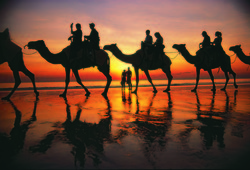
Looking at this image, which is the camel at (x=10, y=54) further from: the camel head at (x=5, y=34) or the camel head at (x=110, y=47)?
the camel head at (x=110, y=47)

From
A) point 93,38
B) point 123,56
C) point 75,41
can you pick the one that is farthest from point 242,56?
point 75,41

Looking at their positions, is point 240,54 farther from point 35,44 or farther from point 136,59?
point 35,44

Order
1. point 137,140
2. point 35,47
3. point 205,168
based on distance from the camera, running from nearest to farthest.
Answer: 1. point 205,168
2. point 137,140
3. point 35,47

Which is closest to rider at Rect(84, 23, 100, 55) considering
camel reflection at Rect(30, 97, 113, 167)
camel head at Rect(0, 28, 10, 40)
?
camel head at Rect(0, 28, 10, 40)

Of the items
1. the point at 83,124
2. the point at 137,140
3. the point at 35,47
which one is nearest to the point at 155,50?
the point at 35,47

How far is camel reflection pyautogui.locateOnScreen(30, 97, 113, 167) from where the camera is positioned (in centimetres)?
229

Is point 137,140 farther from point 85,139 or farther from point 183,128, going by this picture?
point 183,128

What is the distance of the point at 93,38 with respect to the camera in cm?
1050

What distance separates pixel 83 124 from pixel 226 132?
99.4 inches

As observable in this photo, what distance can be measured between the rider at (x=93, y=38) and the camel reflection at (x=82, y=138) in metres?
7.05

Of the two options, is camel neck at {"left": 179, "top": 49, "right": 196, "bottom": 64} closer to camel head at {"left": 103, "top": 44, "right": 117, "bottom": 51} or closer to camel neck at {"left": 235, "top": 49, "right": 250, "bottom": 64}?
camel neck at {"left": 235, "top": 49, "right": 250, "bottom": 64}

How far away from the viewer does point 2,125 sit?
12.5 ft

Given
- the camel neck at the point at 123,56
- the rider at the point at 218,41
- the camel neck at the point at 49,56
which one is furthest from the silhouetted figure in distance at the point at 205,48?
the camel neck at the point at 49,56

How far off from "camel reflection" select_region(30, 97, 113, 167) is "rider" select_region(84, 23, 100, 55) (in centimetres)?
705
